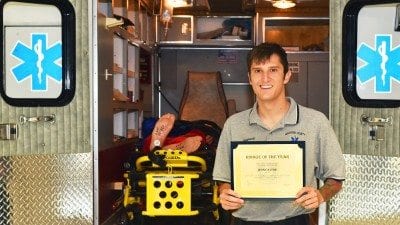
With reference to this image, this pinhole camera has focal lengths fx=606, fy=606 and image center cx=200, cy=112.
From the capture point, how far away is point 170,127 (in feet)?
18.2

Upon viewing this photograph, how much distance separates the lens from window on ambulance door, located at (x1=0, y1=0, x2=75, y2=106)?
398 centimetres

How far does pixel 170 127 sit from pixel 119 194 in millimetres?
756

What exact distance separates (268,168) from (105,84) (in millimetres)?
2318

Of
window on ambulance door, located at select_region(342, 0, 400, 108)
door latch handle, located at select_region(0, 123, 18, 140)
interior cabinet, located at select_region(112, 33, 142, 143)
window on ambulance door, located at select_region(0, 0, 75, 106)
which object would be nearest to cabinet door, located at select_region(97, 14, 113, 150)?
interior cabinet, located at select_region(112, 33, 142, 143)

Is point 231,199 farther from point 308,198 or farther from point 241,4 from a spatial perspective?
point 241,4

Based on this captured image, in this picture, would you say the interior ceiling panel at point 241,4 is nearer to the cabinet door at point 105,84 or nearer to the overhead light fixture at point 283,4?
the overhead light fixture at point 283,4

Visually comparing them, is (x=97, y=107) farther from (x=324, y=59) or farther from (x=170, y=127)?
(x=324, y=59)

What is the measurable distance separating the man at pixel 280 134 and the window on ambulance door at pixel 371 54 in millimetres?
981

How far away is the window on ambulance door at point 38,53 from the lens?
13.1ft

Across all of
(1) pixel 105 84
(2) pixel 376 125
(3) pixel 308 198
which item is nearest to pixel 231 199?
(3) pixel 308 198

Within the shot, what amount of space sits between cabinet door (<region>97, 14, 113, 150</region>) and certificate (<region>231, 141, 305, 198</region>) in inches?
76.5

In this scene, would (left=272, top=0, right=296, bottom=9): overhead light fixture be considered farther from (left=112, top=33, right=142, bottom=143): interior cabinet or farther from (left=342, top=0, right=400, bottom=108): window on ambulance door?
(left=342, top=0, right=400, bottom=108): window on ambulance door

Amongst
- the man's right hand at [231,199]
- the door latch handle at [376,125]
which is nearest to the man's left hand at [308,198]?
the man's right hand at [231,199]

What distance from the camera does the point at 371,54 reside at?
366cm
